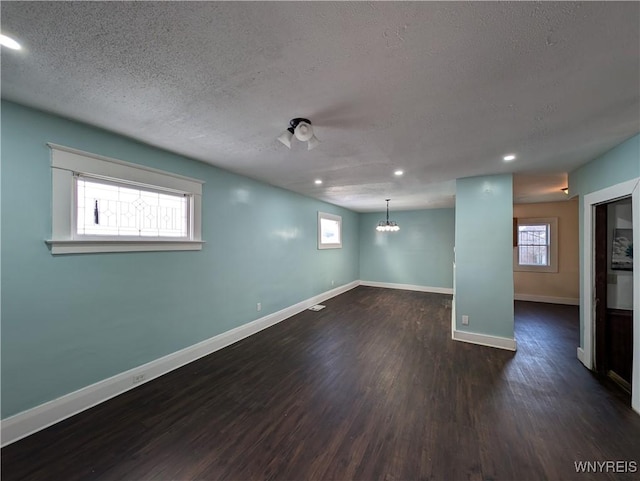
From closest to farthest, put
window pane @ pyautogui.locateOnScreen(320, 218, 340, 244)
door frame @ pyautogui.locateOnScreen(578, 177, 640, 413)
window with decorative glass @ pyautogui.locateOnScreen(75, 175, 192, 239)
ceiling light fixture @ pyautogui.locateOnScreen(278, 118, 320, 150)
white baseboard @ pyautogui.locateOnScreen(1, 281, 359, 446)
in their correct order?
white baseboard @ pyautogui.locateOnScreen(1, 281, 359, 446), ceiling light fixture @ pyautogui.locateOnScreen(278, 118, 320, 150), window with decorative glass @ pyautogui.locateOnScreen(75, 175, 192, 239), door frame @ pyautogui.locateOnScreen(578, 177, 640, 413), window pane @ pyautogui.locateOnScreen(320, 218, 340, 244)

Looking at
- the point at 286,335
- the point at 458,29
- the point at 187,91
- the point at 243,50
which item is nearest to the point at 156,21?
the point at 243,50

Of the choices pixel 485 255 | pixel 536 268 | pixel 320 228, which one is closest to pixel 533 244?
pixel 536 268

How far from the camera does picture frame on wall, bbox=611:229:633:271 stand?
8.65ft

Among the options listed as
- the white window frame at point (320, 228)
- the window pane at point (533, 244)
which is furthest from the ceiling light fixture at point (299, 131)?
the window pane at point (533, 244)

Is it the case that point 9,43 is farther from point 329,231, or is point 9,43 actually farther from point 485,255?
point 329,231

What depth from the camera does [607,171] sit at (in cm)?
258

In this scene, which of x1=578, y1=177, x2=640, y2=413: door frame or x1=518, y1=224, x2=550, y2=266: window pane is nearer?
x1=578, y1=177, x2=640, y2=413: door frame

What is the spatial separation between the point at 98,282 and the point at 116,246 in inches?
14.1

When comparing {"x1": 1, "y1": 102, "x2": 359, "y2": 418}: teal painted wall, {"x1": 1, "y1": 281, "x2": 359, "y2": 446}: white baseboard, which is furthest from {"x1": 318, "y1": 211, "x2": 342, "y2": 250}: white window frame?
{"x1": 1, "y1": 281, "x2": 359, "y2": 446}: white baseboard

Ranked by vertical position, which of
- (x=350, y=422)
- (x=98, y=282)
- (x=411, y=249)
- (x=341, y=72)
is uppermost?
(x=341, y=72)

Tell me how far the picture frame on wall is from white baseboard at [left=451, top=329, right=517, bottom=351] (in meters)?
1.48

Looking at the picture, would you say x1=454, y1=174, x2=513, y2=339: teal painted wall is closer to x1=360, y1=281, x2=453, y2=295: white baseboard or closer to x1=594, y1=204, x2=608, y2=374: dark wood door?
x1=594, y1=204, x2=608, y2=374: dark wood door

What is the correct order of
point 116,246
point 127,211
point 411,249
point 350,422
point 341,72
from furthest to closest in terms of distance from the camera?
point 411,249 → point 127,211 → point 116,246 → point 350,422 → point 341,72

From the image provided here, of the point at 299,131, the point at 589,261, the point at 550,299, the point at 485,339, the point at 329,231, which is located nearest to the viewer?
the point at 299,131
